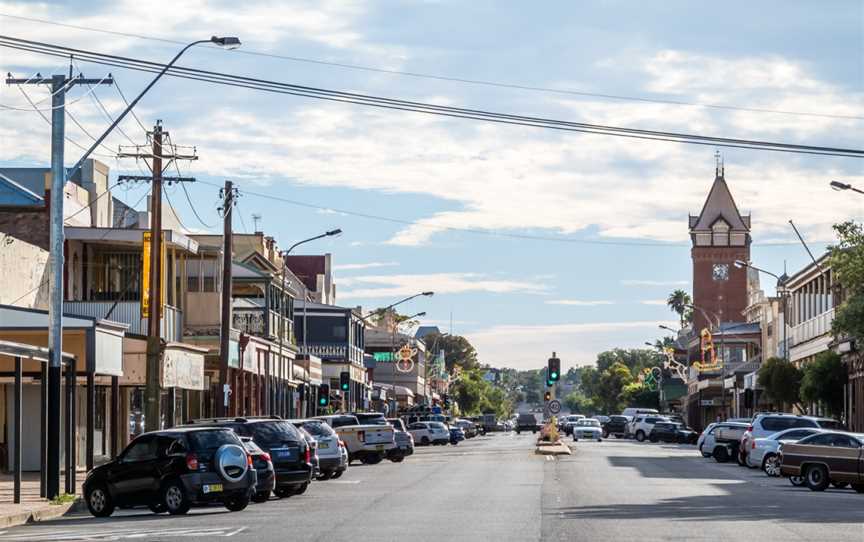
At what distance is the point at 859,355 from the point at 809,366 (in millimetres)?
5014

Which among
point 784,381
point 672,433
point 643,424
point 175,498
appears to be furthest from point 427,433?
point 175,498

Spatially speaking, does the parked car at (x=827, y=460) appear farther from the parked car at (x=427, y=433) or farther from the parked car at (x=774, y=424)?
the parked car at (x=427, y=433)

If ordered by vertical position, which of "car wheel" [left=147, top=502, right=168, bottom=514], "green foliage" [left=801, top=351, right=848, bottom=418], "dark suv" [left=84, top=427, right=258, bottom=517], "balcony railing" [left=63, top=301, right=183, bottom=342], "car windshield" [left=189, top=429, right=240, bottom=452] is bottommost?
"car wheel" [left=147, top=502, right=168, bottom=514]

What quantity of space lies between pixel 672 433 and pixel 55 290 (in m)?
67.5

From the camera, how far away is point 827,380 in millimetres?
66625

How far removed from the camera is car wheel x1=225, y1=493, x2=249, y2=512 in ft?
89.6

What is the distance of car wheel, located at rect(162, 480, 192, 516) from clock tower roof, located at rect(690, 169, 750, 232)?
141 m

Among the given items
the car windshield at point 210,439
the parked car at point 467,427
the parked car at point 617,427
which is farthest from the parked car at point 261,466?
the parked car at point 617,427

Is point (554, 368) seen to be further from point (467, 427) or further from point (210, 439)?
point (467, 427)

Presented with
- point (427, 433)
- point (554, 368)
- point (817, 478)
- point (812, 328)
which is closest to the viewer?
point (817, 478)

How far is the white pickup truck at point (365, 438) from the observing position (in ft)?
173

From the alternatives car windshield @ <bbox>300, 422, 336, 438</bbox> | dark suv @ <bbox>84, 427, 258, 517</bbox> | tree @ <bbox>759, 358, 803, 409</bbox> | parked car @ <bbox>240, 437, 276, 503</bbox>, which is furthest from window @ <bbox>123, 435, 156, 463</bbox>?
tree @ <bbox>759, 358, 803, 409</bbox>

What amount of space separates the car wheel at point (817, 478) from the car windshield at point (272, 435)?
12332mm

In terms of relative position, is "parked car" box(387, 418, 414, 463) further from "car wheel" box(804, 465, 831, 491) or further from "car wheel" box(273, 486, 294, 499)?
"car wheel" box(273, 486, 294, 499)
